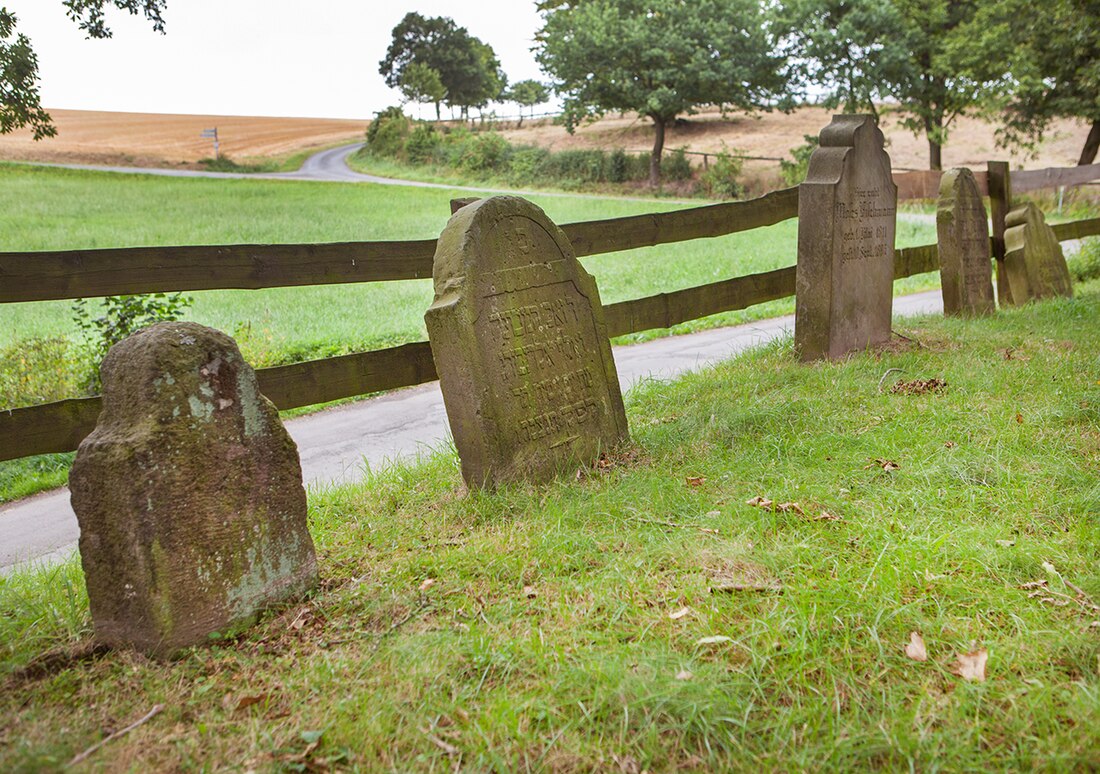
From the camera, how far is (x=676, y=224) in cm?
668

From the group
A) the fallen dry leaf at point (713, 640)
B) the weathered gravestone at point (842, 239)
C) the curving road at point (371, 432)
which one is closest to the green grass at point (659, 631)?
the fallen dry leaf at point (713, 640)

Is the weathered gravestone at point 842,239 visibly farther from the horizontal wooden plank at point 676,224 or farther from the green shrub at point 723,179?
the green shrub at point 723,179

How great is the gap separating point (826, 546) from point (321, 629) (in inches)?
Answer: 80.4

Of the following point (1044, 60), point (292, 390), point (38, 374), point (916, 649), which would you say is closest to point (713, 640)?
point (916, 649)

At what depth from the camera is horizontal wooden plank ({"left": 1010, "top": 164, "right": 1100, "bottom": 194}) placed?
1136cm

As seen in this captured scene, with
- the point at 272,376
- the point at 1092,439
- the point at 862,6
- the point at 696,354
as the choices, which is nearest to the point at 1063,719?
the point at 1092,439

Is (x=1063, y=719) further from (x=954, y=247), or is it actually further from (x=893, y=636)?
(x=954, y=247)

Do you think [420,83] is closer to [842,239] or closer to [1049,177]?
[1049,177]

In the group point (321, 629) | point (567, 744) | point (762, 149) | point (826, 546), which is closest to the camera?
point (567, 744)

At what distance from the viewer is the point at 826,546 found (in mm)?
3582

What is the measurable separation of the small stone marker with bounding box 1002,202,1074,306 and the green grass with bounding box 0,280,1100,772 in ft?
18.9

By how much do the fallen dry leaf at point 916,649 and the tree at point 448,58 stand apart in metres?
26.8

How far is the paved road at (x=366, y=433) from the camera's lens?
514 cm

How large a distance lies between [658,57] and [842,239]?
1185 inches
